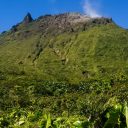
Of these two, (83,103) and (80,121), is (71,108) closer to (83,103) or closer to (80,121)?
(83,103)

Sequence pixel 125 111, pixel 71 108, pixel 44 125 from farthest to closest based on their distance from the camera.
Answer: pixel 71 108 < pixel 44 125 < pixel 125 111

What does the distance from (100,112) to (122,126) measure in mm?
413

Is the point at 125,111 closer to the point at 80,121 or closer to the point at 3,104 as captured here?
the point at 80,121

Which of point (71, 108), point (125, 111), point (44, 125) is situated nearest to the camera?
point (125, 111)

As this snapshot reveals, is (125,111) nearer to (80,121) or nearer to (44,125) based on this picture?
(80,121)

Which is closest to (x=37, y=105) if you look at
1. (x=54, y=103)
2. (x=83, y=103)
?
(x=54, y=103)

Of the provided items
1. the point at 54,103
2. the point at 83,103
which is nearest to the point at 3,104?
the point at 54,103

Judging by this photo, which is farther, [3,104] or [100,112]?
[3,104]

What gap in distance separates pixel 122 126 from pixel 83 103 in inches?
7533

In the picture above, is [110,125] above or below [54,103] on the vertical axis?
below

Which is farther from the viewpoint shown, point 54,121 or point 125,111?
point 54,121

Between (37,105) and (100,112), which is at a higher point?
(37,105)

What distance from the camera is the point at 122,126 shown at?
6.66 meters

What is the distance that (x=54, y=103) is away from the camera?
656ft
